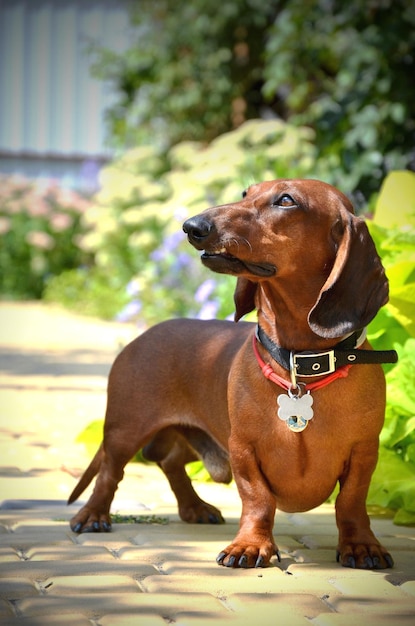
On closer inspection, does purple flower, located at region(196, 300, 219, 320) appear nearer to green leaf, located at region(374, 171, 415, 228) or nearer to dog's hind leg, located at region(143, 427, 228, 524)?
green leaf, located at region(374, 171, 415, 228)

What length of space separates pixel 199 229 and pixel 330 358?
1.65 ft

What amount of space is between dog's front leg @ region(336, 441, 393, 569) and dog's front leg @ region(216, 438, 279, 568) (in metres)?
0.19

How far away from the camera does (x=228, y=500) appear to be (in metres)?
3.94

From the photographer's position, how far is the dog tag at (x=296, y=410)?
2768 millimetres

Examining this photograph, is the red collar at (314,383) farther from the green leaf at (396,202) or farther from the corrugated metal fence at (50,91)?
the corrugated metal fence at (50,91)

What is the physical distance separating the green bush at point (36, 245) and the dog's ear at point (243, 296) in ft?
35.9

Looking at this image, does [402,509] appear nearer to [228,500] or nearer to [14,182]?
[228,500]

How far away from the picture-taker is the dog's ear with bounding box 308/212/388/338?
8.77ft

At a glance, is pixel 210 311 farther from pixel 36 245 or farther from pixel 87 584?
pixel 36 245

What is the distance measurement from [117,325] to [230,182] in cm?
212

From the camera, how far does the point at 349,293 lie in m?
2.68

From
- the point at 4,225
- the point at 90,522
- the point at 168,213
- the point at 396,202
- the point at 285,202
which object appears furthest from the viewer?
the point at 4,225

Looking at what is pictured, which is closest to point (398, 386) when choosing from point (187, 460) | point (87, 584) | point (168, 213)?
point (187, 460)

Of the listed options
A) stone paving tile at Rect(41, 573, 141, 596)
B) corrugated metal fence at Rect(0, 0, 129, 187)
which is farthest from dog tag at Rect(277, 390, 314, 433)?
corrugated metal fence at Rect(0, 0, 129, 187)
